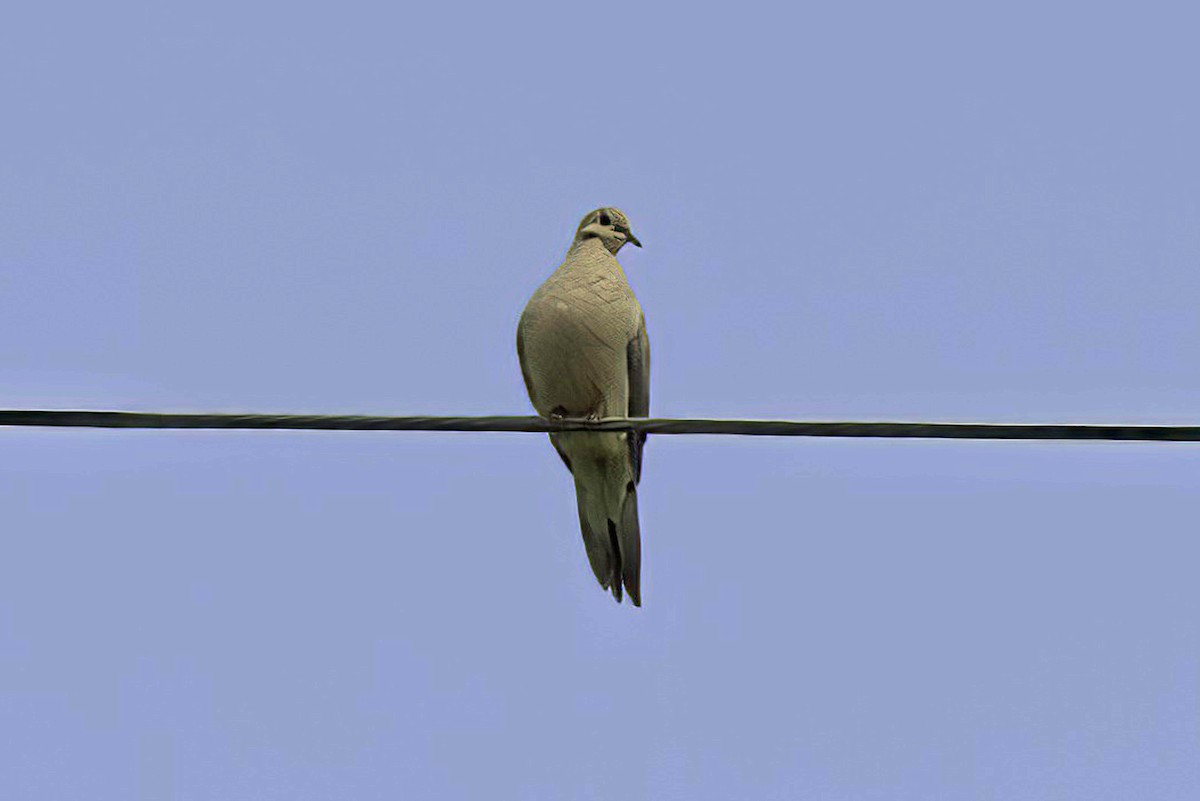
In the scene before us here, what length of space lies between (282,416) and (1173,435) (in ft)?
9.36

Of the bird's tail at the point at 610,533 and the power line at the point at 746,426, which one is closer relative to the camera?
the power line at the point at 746,426

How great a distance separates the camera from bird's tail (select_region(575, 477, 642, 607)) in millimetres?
10539

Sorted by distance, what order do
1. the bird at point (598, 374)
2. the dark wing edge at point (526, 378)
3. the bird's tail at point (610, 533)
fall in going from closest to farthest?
the bird at point (598, 374)
the dark wing edge at point (526, 378)
the bird's tail at point (610, 533)

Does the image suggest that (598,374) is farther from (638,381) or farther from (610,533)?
(610,533)

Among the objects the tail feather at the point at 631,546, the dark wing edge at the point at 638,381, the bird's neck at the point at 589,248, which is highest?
the bird's neck at the point at 589,248

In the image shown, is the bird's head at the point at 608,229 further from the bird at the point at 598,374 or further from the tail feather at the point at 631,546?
the tail feather at the point at 631,546

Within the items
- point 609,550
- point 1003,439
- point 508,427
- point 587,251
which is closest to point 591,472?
point 609,550

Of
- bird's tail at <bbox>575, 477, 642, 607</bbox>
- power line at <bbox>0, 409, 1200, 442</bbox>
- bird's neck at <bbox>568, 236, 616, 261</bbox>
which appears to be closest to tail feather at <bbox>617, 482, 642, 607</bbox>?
bird's tail at <bbox>575, 477, 642, 607</bbox>

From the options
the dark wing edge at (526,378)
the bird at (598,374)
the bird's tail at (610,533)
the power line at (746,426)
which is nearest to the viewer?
the power line at (746,426)

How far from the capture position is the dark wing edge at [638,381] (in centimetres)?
1034

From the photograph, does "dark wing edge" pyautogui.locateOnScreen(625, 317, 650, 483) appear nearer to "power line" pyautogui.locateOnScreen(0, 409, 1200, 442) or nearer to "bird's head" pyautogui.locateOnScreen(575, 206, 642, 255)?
"bird's head" pyautogui.locateOnScreen(575, 206, 642, 255)

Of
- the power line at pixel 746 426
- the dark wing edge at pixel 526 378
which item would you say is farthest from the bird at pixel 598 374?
the power line at pixel 746 426

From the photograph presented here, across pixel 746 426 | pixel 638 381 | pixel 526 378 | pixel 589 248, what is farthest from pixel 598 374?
pixel 746 426

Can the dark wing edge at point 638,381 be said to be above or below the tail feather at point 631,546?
above
